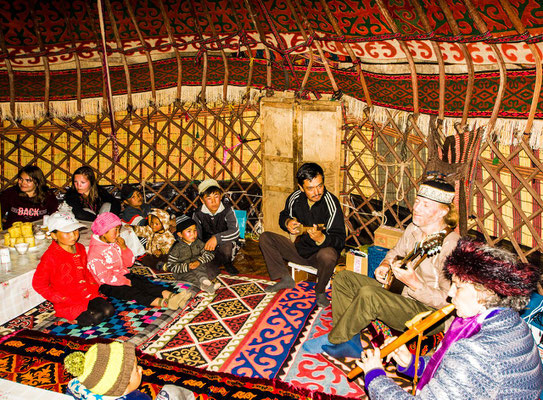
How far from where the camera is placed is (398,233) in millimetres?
3645

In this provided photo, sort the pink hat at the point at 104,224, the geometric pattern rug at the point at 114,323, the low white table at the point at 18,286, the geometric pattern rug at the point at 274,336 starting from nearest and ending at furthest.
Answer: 1. the geometric pattern rug at the point at 274,336
2. the low white table at the point at 18,286
3. the geometric pattern rug at the point at 114,323
4. the pink hat at the point at 104,224

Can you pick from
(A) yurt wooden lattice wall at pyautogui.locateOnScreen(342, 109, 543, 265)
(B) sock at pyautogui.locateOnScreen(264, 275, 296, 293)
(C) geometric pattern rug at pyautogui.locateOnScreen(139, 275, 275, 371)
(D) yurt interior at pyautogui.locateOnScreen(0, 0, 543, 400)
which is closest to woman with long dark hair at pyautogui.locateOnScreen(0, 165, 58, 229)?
(D) yurt interior at pyautogui.locateOnScreen(0, 0, 543, 400)

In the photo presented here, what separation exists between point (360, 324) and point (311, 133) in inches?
79.8

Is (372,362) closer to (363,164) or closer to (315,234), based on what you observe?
(315,234)

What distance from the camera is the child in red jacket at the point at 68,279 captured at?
2.92m

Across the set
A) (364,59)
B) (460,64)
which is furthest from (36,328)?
(460,64)

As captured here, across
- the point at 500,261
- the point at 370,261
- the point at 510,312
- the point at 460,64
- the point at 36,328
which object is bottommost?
the point at 36,328

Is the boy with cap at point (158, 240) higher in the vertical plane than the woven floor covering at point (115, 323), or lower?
higher

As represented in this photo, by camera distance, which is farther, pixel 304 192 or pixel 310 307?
pixel 304 192

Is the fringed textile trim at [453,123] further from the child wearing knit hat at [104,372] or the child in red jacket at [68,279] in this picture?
the child wearing knit hat at [104,372]

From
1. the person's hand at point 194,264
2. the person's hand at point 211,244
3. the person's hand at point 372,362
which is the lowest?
the person's hand at point 194,264

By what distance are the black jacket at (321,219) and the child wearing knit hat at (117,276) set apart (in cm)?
97

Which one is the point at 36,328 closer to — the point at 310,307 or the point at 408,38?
the point at 310,307

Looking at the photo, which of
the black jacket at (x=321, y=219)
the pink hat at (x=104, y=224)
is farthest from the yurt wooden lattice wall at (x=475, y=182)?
the pink hat at (x=104, y=224)
